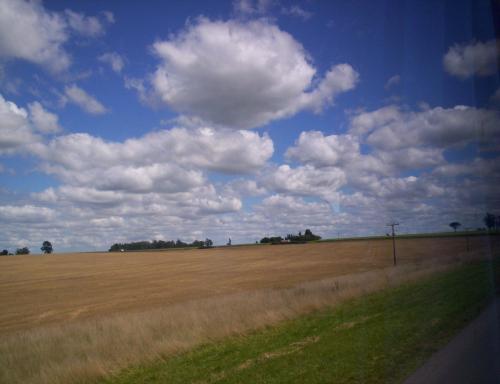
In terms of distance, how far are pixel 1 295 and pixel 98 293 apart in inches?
373

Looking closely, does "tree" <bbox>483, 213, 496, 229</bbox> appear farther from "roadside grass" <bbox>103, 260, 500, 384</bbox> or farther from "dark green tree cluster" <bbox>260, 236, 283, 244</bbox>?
"dark green tree cluster" <bbox>260, 236, 283, 244</bbox>

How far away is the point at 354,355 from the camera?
320 inches

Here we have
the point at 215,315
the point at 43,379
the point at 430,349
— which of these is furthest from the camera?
the point at 215,315

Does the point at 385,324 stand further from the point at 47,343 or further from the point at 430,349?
the point at 47,343

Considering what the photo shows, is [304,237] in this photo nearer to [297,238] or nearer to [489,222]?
[297,238]

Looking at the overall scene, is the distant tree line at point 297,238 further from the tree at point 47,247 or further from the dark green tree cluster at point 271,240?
the tree at point 47,247

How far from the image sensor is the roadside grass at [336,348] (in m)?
7.39

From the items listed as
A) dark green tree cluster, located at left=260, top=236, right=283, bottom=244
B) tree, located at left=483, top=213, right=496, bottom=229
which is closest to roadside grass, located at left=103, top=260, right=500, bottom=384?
tree, located at left=483, top=213, right=496, bottom=229

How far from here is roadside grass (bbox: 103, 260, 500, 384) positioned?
739cm

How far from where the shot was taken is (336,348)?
347 inches

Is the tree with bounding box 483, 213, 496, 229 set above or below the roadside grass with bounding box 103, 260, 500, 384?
above

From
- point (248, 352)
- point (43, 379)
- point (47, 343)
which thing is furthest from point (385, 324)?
point (47, 343)

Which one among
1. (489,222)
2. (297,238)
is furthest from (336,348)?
(297,238)

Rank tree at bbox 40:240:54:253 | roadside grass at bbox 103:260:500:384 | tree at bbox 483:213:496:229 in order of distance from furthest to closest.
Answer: tree at bbox 40:240:54:253 → tree at bbox 483:213:496:229 → roadside grass at bbox 103:260:500:384
